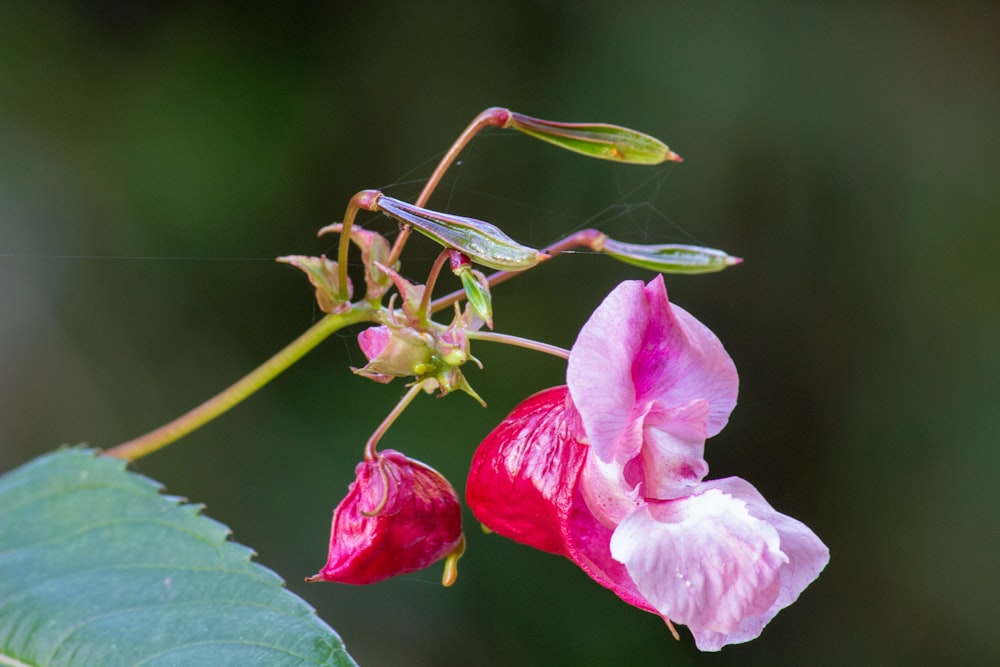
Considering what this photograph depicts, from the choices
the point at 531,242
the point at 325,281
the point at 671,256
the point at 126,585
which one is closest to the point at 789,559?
the point at 671,256

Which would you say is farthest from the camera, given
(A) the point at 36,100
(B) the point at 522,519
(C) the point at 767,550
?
(A) the point at 36,100

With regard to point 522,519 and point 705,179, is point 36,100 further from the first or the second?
point 522,519

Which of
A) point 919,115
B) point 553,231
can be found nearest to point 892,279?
point 919,115

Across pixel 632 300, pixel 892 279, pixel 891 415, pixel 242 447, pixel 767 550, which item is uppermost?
pixel 632 300

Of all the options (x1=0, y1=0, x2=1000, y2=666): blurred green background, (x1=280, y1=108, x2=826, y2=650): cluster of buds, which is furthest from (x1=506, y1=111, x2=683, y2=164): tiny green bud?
(x1=0, y1=0, x2=1000, y2=666): blurred green background

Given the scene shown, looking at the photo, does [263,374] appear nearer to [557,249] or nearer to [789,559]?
[557,249]
